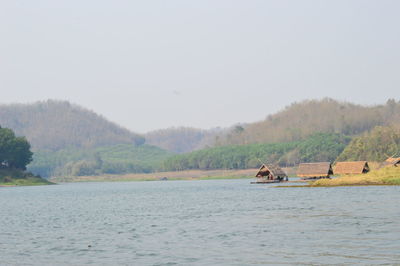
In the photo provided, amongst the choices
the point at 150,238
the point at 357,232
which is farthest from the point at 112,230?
the point at 357,232

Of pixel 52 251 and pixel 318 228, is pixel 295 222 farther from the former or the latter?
pixel 52 251

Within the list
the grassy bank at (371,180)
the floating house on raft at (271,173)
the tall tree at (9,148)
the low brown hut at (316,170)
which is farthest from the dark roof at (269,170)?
the tall tree at (9,148)

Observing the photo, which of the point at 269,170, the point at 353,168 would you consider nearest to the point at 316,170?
the point at 353,168

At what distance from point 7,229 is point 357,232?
32.0 meters

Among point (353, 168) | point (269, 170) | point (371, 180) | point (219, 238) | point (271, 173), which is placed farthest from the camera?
point (271, 173)

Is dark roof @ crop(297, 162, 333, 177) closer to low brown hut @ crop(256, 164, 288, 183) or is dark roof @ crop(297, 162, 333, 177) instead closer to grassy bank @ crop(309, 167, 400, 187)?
low brown hut @ crop(256, 164, 288, 183)

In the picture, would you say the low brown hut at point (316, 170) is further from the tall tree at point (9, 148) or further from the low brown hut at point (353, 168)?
the tall tree at point (9, 148)

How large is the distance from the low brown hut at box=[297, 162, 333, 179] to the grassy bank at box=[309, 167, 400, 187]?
19.3 m

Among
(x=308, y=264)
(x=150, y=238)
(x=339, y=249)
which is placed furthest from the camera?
(x=150, y=238)

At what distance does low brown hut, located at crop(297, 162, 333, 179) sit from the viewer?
5103 inches

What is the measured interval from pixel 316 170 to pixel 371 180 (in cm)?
2718

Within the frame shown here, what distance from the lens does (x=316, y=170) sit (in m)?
131

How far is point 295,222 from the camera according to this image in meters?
47.9

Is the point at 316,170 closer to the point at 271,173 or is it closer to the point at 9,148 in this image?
the point at 271,173
